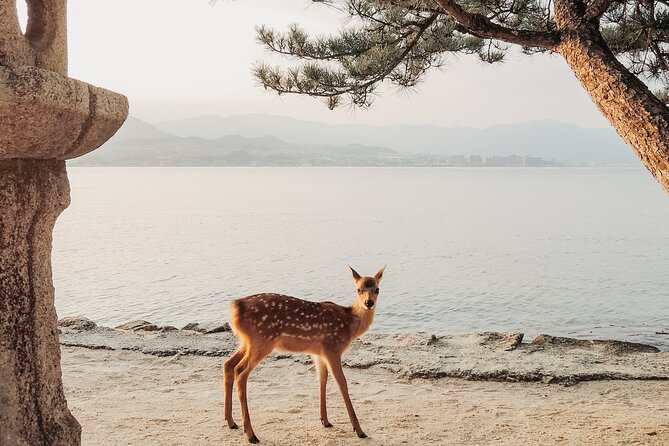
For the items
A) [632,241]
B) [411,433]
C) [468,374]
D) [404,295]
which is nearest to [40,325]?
[411,433]

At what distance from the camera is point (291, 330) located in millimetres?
4969

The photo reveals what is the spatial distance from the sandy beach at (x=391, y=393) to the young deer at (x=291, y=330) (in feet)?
1.30

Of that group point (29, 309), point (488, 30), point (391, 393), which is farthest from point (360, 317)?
point (29, 309)

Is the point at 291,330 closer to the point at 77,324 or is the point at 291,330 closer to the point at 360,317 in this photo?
the point at 360,317

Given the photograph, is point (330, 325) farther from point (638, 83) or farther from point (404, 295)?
point (404, 295)

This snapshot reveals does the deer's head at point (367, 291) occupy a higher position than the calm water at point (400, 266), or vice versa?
the deer's head at point (367, 291)

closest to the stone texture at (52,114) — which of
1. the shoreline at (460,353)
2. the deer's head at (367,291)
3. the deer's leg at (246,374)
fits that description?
the deer's leg at (246,374)

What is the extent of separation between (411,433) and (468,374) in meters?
2.16

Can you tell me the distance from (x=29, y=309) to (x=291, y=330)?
215 cm

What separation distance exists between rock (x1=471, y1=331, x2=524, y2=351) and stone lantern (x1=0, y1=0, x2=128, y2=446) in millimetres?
5976

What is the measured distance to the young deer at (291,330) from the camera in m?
4.93

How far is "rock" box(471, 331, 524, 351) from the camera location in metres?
8.38

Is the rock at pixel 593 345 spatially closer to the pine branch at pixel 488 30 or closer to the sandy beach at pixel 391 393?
the sandy beach at pixel 391 393

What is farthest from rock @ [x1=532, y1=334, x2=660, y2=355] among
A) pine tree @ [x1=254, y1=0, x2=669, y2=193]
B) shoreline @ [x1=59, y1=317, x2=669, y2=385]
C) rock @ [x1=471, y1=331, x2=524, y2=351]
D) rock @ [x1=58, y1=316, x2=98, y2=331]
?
rock @ [x1=58, y1=316, x2=98, y2=331]
